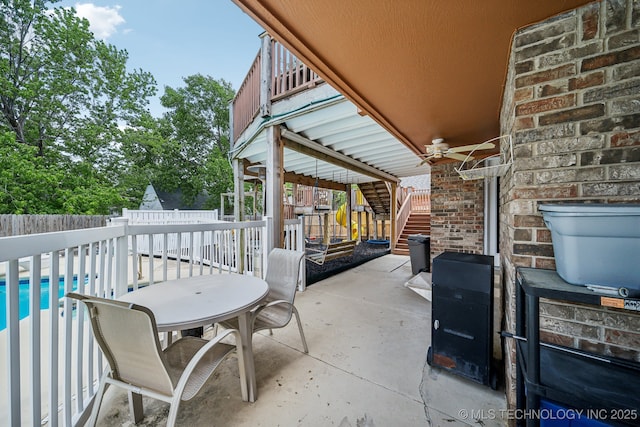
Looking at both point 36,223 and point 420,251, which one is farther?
point 36,223

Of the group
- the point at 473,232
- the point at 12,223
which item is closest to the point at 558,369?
the point at 473,232

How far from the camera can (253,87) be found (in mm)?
4531

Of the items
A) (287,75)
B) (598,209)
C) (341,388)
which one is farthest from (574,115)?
(287,75)

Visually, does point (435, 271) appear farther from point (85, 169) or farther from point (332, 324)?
point (85, 169)

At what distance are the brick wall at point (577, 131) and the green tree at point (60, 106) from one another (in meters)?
13.2

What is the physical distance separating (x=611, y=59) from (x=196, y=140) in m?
17.4

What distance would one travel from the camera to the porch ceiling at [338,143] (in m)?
3.32

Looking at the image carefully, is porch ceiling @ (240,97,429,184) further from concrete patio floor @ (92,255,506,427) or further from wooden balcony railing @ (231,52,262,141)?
concrete patio floor @ (92,255,506,427)

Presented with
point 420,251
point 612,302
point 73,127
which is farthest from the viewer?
point 73,127

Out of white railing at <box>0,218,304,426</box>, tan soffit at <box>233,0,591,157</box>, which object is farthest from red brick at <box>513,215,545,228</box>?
white railing at <box>0,218,304,426</box>

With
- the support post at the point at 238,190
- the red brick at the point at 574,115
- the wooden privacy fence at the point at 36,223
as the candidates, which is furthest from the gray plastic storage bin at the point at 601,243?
the wooden privacy fence at the point at 36,223

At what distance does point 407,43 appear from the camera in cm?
140

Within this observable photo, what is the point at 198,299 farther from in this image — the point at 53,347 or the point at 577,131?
the point at 577,131

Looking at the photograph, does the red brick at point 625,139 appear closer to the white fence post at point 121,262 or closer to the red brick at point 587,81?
the red brick at point 587,81
